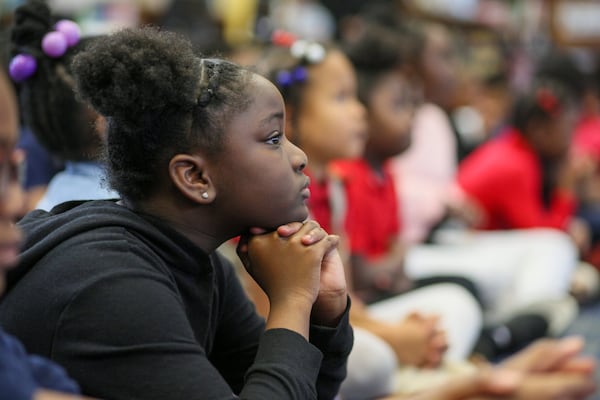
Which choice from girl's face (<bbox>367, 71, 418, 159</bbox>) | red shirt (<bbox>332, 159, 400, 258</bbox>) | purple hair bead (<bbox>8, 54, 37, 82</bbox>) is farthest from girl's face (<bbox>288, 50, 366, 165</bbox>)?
purple hair bead (<bbox>8, 54, 37, 82</bbox>)

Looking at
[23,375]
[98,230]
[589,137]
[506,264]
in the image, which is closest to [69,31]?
[98,230]

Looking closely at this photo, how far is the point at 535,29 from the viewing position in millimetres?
5629

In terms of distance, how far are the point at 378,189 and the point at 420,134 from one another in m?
0.77

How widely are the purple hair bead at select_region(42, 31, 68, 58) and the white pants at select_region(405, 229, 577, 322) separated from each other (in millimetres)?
1102

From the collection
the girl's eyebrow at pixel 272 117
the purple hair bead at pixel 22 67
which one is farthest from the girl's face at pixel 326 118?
the girl's eyebrow at pixel 272 117

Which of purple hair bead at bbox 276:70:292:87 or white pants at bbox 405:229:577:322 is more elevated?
purple hair bead at bbox 276:70:292:87

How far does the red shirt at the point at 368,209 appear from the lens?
1.99 meters

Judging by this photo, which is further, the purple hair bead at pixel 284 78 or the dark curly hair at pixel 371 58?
the dark curly hair at pixel 371 58

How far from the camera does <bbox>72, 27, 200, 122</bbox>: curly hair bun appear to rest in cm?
85

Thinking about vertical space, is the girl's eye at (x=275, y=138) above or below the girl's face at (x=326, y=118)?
above

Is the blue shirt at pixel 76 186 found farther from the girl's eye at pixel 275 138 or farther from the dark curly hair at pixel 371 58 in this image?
the dark curly hair at pixel 371 58

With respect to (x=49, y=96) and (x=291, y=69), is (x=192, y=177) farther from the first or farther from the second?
(x=291, y=69)

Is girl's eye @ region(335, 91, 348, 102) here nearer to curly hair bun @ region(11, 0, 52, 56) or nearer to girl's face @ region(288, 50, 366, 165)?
girl's face @ region(288, 50, 366, 165)

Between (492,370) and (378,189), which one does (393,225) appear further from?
(492,370)
